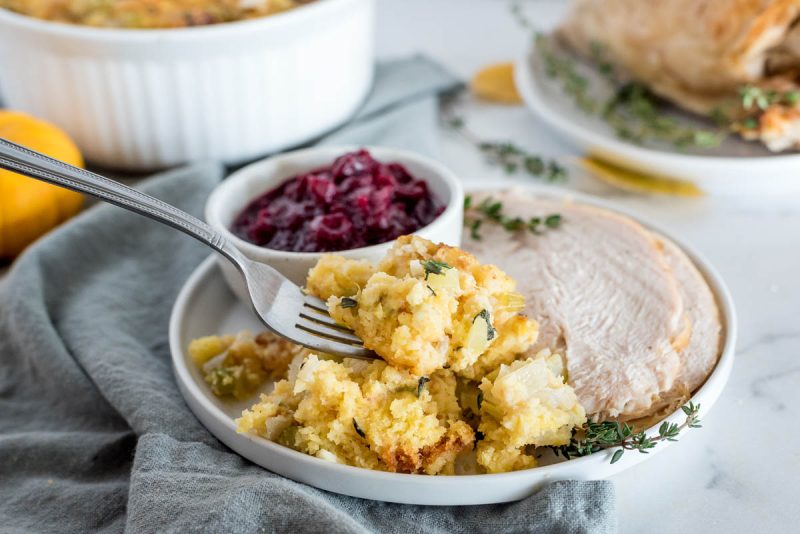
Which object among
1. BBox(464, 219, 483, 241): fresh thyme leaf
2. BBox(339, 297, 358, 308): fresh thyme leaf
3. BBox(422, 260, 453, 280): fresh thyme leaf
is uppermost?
BBox(422, 260, 453, 280): fresh thyme leaf

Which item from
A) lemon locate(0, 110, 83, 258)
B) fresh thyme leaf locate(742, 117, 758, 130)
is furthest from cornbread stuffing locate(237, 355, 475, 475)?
fresh thyme leaf locate(742, 117, 758, 130)

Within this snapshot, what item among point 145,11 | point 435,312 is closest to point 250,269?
point 435,312

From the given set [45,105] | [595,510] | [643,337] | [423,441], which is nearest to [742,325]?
[643,337]

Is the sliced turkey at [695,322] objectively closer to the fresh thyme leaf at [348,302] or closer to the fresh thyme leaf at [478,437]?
the fresh thyme leaf at [478,437]

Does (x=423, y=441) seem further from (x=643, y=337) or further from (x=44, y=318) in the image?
(x=44, y=318)

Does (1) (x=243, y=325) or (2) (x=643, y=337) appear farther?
(1) (x=243, y=325)

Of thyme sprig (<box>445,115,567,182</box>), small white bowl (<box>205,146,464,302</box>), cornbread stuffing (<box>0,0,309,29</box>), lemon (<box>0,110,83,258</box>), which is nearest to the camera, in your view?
small white bowl (<box>205,146,464,302</box>)

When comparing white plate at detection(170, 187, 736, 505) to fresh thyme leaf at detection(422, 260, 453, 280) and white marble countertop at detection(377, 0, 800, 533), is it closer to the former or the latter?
white marble countertop at detection(377, 0, 800, 533)

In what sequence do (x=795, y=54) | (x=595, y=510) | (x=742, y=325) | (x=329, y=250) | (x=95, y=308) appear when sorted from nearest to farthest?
(x=595, y=510), (x=329, y=250), (x=742, y=325), (x=95, y=308), (x=795, y=54)
